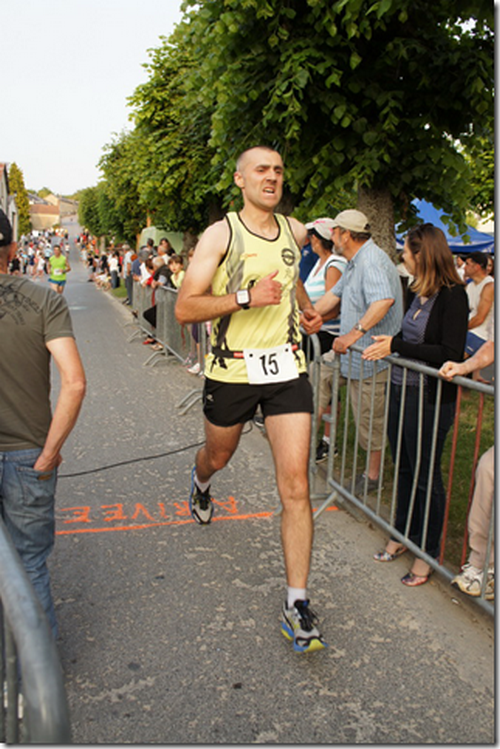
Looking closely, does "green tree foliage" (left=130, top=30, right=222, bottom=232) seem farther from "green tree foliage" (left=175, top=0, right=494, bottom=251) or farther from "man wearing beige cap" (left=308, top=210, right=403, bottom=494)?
"man wearing beige cap" (left=308, top=210, right=403, bottom=494)

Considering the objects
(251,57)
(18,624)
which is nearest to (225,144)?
(251,57)

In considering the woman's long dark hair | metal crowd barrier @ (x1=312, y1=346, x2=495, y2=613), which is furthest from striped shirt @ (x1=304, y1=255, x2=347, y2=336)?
the woman's long dark hair

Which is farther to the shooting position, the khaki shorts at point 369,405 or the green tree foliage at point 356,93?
the green tree foliage at point 356,93

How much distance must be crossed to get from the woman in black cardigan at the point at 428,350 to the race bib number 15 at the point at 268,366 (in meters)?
0.83

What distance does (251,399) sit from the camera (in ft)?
11.5

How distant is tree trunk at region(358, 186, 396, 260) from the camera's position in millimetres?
9156

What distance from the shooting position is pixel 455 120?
8.73 meters

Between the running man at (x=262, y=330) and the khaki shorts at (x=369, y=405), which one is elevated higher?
the running man at (x=262, y=330)

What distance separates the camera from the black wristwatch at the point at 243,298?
3204mm

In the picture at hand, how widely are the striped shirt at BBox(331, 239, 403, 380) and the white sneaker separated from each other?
5.19 ft

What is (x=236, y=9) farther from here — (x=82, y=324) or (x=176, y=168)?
(x=82, y=324)

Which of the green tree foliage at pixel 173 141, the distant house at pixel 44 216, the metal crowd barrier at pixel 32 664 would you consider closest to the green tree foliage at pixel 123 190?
the green tree foliage at pixel 173 141

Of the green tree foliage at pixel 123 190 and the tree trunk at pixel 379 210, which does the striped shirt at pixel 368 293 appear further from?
the green tree foliage at pixel 123 190

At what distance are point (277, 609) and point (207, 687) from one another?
72 cm
